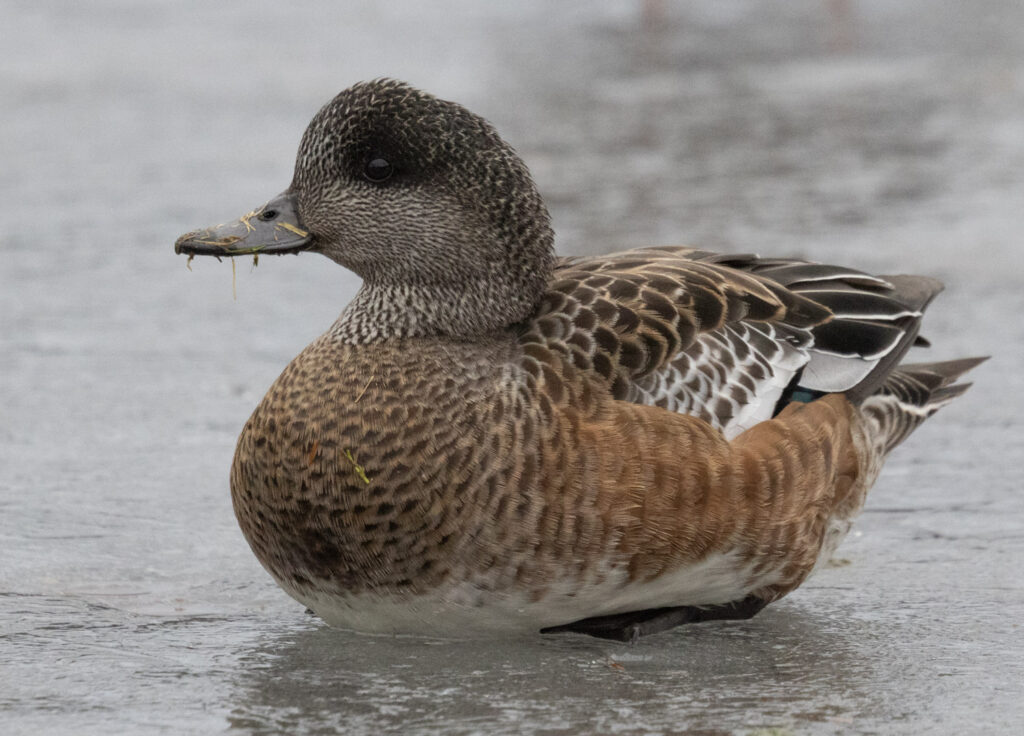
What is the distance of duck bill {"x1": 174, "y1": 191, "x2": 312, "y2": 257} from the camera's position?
4168mm

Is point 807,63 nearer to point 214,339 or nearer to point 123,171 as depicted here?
point 123,171

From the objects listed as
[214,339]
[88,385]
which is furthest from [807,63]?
[88,385]

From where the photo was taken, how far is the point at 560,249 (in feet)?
24.6

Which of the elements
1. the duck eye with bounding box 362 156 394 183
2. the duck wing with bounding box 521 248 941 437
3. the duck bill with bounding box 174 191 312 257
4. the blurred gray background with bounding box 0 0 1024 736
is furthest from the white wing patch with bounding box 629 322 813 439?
the duck bill with bounding box 174 191 312 257

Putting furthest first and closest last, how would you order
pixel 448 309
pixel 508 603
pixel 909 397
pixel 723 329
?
1. pixel 909 397
2. pixel 723 329
3. pixel 448 309
4. pixel 508 603

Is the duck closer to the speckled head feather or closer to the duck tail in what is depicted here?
the speckled head feather

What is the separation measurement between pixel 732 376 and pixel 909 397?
1.03 metres

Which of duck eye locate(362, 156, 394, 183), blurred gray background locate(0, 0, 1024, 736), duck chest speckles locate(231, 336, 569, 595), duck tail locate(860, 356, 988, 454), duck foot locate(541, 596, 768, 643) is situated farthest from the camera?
duck tail locate(860, 356, 988, 454)

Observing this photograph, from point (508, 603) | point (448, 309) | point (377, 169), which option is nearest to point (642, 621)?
point (508, 603)

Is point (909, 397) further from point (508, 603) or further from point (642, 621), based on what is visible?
point (508, 603)

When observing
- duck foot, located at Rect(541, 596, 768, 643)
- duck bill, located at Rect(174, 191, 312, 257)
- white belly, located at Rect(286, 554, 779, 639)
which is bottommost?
duck foot, located at Rect(541, 596, 768, 643)

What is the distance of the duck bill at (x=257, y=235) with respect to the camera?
417 centimetres

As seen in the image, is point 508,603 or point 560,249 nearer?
point 508,603

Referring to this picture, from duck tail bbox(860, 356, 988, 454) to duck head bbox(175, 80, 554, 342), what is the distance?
4.16ft
